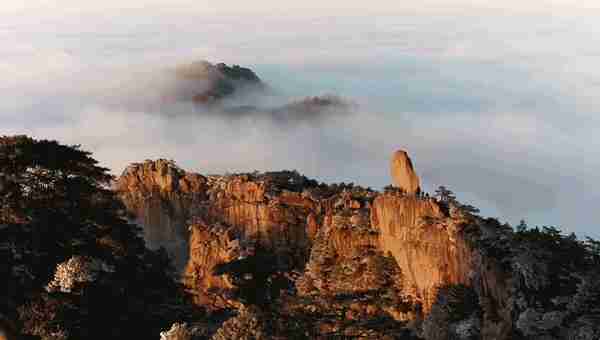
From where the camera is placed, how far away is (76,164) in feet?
110

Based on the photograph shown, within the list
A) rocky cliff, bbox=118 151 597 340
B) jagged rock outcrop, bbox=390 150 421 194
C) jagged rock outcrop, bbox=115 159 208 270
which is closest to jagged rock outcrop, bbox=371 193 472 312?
rocky cliff, bbox=118 151 597 340

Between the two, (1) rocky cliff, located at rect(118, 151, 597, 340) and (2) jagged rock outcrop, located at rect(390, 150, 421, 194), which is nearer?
(1) rocky cliff, located at rect(118, 151, 597, 340)

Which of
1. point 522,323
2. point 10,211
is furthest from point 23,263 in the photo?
point 522,323

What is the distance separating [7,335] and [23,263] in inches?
98.7

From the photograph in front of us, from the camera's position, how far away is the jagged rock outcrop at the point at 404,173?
2040 inches

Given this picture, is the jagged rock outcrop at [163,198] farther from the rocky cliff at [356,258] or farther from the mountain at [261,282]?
the mountain at [261,282]

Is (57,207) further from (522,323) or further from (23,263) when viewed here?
(522,323)

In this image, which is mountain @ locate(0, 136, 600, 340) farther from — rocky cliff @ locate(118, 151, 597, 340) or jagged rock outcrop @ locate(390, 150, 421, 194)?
jagged rock outcrop @ locate(390, 150, 421, 194)

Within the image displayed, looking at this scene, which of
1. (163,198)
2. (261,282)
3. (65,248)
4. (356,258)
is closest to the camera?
(65,248)

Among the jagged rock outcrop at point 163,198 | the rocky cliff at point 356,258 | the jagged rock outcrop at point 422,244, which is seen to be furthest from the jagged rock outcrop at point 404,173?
the jagged rock outcrop at point 163,198

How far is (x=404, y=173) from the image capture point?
52.0m

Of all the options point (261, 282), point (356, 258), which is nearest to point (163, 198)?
point (356, 258)

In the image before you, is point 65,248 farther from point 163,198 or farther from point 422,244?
point 163,198

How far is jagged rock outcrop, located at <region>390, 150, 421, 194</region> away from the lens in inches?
2040
